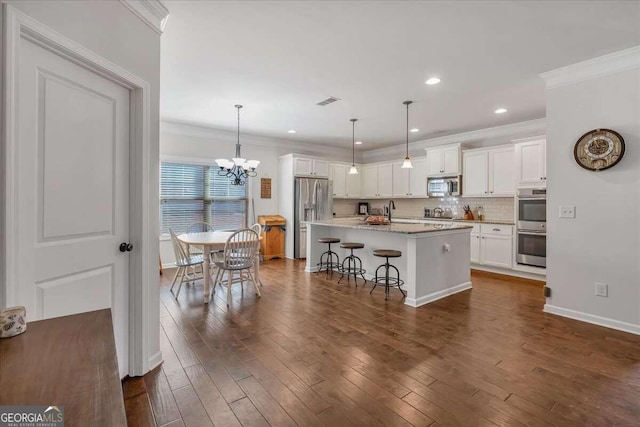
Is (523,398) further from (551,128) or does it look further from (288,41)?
(288,41)

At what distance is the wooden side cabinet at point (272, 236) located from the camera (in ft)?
21.9

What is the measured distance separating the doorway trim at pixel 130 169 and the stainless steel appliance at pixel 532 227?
5.24m

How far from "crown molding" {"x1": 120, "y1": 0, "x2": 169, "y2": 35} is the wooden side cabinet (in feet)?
15.1

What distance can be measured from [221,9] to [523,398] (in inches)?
134

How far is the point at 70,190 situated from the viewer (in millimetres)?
1779

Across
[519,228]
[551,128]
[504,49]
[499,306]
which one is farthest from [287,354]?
[519,228]

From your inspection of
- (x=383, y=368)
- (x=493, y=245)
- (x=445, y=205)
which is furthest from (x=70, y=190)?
(x=445, y=205)

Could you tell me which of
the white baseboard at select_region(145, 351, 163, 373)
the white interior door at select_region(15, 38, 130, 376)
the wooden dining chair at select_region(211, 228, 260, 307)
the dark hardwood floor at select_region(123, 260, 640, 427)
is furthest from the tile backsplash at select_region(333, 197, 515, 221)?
the white interior door at select_region(15, 38, 130, 376)

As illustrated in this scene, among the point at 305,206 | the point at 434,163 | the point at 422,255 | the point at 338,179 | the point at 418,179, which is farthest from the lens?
the point at 338,179

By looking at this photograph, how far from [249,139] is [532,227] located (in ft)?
18.0

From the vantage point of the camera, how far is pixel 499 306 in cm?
378

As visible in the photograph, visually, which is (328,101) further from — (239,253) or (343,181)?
(343,181)

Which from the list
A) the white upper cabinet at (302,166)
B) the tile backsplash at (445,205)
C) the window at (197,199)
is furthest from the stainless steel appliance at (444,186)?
the window at (197,199)

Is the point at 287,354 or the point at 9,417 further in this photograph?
the point at 287,354
